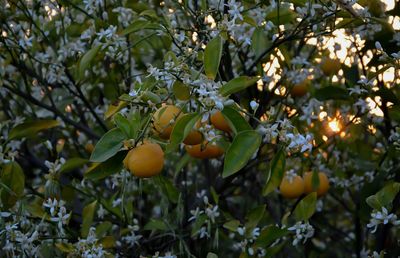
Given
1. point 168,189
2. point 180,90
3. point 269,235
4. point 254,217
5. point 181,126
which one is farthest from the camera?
point 168,189

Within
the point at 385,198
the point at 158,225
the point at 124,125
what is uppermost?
the point at 124,125

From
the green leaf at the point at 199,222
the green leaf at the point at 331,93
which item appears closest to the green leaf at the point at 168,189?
the green leaf at the point at 199,222

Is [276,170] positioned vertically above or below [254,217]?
above

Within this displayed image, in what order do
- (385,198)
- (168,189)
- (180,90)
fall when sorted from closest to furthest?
(180,90), (385,198), (168,189)

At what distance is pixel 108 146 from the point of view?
131 centimetres

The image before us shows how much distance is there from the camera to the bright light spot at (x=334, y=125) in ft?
6.88

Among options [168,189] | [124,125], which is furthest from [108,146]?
[168,189]

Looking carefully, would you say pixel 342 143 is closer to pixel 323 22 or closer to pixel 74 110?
pixel 323 22

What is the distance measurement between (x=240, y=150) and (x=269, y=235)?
0.50 m

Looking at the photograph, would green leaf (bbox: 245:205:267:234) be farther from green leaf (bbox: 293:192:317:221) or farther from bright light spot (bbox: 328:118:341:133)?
bright light spot (bbox: 328:118:341:133)

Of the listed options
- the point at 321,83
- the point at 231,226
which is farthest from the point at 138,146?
the point at 321,83

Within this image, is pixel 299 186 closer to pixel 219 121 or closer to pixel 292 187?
pixel 292 187

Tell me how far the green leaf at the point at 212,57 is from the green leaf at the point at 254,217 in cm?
58

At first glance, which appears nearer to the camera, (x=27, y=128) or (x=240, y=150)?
(x=240, y=150)
